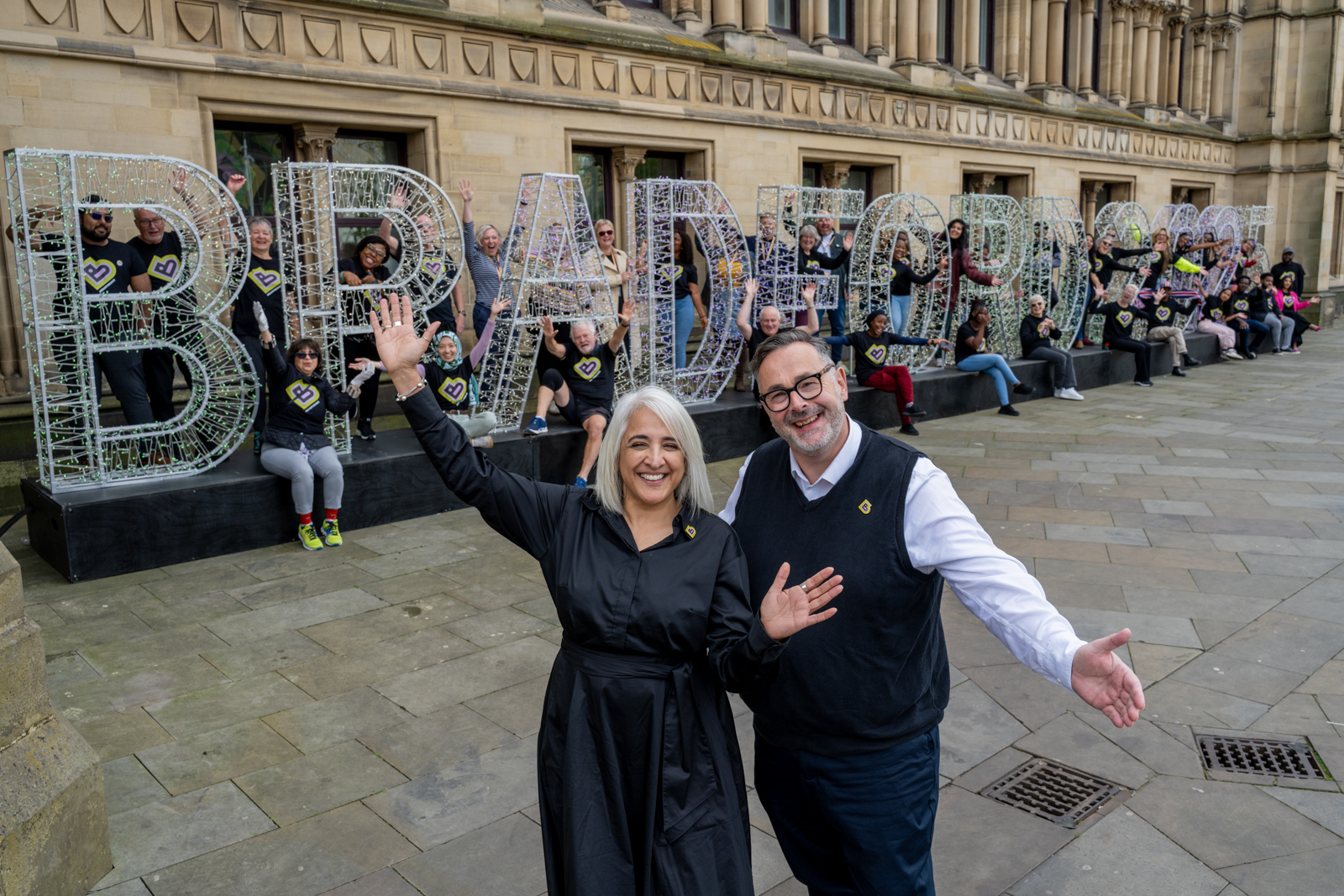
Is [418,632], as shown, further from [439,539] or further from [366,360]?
[366,360]

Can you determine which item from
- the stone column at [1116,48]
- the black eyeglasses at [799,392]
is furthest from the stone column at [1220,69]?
the black eyeglasses at [799,392]

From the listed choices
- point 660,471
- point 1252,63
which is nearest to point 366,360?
point 660,471

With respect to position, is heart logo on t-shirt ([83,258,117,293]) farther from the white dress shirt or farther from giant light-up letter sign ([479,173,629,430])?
the white dress shirt

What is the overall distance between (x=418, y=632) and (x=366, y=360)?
282cm

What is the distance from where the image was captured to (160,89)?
927cm

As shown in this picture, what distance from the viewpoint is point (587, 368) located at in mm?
8805

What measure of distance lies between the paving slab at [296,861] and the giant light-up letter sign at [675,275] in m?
6.71

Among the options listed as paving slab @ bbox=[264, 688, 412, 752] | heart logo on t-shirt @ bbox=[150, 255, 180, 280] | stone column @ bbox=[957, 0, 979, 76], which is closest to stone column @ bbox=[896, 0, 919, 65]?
stone column @ bbox=[957, 0, 979, 76]

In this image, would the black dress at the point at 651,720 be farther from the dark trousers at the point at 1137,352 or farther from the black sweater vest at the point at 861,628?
A: the dark trousers at the point at 1137,352

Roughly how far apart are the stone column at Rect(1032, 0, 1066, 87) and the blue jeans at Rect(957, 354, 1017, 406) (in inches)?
428

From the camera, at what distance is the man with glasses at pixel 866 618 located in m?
2.32

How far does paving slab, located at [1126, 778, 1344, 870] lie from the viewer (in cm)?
353

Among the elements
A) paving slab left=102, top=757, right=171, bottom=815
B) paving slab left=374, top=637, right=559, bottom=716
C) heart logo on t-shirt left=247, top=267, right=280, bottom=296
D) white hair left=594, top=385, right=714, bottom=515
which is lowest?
paving slab left=102, top=757, right=171, bottom=815

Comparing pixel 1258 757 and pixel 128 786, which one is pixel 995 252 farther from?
pixel 128 786
